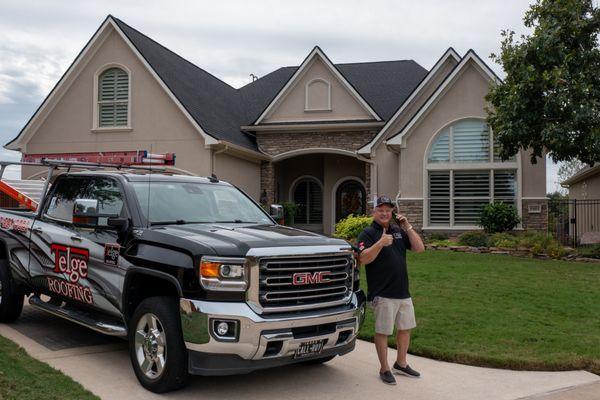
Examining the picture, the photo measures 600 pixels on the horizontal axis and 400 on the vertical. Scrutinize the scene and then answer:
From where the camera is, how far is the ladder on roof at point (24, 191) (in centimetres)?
798

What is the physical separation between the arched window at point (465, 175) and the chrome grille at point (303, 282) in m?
13.3

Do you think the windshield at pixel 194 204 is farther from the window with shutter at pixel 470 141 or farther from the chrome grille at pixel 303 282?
the window with shutter at pixel 470 141

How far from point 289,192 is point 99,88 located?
27.6ft

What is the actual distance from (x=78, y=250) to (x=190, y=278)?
1937mm

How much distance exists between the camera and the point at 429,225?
717 inches

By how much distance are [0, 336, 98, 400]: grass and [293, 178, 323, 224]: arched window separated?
18.8m

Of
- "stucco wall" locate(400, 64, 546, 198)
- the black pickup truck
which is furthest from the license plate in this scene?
"stucco wall" locate(400, 64, 546, 198)

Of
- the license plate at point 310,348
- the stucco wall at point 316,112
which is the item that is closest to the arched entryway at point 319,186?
the stucco wall at point 316,112

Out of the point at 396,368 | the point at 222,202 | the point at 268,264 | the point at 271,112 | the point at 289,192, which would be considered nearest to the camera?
the point at 268,264

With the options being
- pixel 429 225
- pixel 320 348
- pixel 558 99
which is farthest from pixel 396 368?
pixel 429 225

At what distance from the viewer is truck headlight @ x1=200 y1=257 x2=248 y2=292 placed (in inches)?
183

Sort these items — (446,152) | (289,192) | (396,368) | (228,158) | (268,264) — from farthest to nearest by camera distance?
1. (289,192)
2. (228,158)
3. (446,152)
4. (396,368)
5. (268,264)

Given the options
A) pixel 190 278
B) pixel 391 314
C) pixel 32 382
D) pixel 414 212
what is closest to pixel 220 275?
pixel 190 278

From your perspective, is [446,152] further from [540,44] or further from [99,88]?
[99,88]
